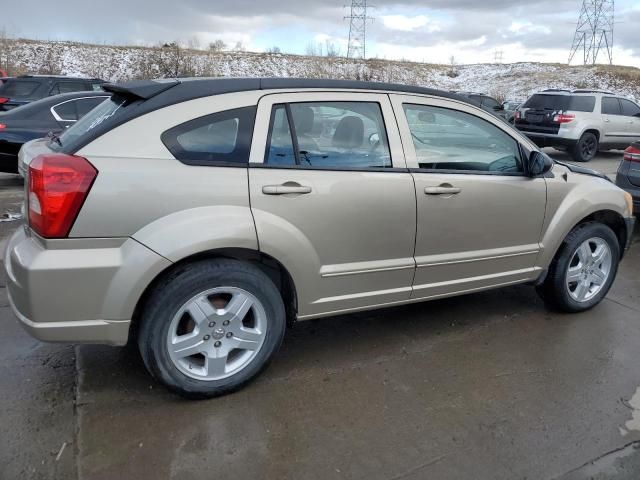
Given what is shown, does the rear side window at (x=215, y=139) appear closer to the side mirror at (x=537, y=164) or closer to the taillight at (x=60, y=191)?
the taillight at (x=60, y=191)

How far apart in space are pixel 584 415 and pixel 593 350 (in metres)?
0.89

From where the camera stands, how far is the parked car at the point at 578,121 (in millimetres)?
13844

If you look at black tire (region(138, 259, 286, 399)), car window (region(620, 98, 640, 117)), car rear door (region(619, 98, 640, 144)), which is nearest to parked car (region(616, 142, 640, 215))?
black tire (region(138, 259, 286, 399))

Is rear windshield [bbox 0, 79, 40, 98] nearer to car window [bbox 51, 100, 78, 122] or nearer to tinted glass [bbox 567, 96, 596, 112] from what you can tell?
car window [bbox 51, 100, 78, 122]

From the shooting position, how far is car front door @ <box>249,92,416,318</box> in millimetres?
2932

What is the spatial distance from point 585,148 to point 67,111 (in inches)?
483

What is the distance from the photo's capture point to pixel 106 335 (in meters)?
2.69

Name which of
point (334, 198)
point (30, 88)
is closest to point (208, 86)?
point (334, 198)

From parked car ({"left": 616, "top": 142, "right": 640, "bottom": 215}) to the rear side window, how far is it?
5.46 metres

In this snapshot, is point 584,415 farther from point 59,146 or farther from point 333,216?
point 59,146

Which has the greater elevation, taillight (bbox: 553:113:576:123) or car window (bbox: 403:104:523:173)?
car window (bbox: 403:104:523:173)

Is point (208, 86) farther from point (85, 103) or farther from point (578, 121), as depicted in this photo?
point (578, 121)

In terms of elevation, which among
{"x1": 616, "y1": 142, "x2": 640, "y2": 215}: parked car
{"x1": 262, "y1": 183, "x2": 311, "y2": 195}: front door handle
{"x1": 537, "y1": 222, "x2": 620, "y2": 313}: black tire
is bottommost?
{"x1": 537, "y1": 222, "x2": 620, "y2": 313}: black tire

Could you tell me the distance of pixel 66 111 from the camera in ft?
26.7
